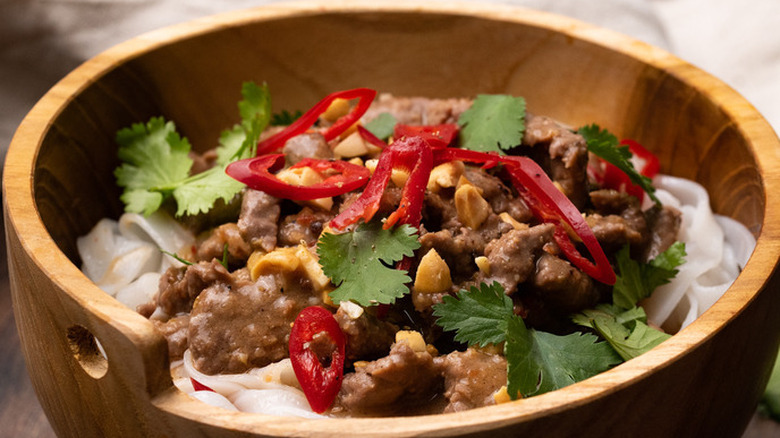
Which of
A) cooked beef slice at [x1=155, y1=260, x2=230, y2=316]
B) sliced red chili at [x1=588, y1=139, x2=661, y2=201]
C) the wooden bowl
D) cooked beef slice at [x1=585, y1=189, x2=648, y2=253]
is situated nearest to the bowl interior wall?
the wooden bowl

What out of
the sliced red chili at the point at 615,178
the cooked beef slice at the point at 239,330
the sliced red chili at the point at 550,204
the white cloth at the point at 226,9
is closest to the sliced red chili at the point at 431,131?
the sliced red chili at the point at 550,204

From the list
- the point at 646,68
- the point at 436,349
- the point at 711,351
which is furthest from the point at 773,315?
the point at 646,68

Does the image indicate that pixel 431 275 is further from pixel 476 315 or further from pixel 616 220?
pixel 616 220

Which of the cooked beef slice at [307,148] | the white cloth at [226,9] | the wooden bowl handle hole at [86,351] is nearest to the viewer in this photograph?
the wooden bowl handle hole at [86,351]

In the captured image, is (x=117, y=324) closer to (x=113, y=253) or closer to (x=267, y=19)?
(x=113, y=253)

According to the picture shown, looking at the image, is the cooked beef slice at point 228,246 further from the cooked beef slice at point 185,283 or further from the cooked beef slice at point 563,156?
the cooked beef slice at point 563,156

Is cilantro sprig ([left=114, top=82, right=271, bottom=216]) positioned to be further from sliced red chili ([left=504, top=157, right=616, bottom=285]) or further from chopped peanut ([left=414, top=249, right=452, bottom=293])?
sliced red chili ([left=504, top=157, right=616, bottom=285])
